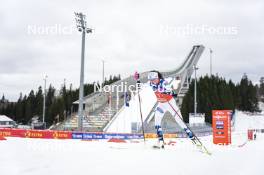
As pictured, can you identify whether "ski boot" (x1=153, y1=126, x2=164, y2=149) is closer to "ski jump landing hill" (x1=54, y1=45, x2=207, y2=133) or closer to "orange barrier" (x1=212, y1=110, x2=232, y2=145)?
"orange barrier" (x1=212, y1=110, x2=232, y2=145)

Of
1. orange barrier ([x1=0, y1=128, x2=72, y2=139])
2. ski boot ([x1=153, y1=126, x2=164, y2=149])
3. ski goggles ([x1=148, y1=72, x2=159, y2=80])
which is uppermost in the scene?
ski goggles ([x1=148, y1=72, x2=159, y2=80])

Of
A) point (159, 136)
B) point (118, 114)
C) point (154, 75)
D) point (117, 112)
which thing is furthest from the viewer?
point (117, 112)

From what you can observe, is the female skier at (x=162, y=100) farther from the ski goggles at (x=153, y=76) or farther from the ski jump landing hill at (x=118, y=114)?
the ski jump landing hill at (x=118, y=114)

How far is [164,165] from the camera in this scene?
8.23m

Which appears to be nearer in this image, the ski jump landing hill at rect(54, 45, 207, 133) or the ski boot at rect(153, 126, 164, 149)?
the ski boot at rect(153, 126, 164, 149)

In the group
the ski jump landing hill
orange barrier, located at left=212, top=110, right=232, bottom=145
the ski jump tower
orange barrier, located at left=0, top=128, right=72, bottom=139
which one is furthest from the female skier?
orange barrier, located at left=0, top=128, right=72, bottom=139

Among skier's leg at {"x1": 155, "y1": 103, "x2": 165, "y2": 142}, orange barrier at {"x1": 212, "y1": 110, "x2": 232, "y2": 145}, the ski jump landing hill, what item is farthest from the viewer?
the ski jump landing hill

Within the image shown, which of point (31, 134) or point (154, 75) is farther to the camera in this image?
point (31, 134)

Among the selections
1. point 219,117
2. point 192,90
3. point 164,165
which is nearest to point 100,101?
point 192,90

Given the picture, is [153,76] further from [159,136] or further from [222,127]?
[222,127]

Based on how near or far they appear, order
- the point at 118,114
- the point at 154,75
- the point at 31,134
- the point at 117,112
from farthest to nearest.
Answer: the point at 117,112, the point at 118,114, the point at 31,134, the point at 154,75

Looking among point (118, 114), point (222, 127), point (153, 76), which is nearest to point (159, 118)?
point (153, 76)

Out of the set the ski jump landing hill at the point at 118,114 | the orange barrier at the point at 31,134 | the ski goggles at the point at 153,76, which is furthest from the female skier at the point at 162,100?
the orange barrier at the point at 31,134

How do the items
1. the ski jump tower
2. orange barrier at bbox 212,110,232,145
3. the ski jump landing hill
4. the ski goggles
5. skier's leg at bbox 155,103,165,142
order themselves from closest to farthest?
skier's leg at bbox 155,103,165,142
the ski goggles
orange barrier at bbox 212,110,232,145
the ski jump landing hill
the ski jump tower
